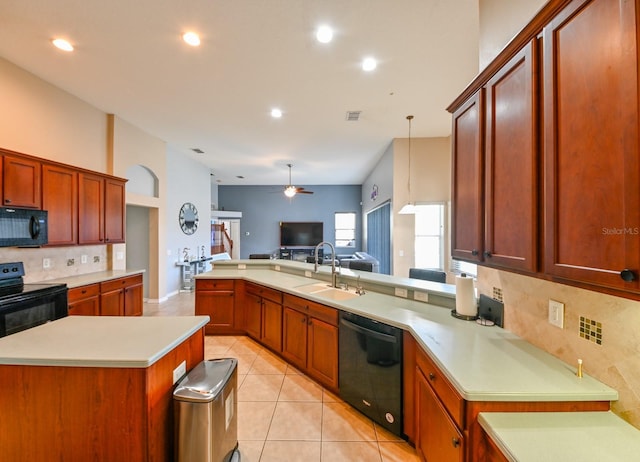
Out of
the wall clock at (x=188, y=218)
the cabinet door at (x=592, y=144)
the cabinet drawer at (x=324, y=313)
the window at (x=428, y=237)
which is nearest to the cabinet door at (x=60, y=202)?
the wall clock at (x=188, y=218)

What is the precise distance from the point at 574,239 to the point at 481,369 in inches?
27.8

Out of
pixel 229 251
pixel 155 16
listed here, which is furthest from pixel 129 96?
pixel 229 251

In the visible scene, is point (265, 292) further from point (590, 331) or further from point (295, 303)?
point (590, 331)

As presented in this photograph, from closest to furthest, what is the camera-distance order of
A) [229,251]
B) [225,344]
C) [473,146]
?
[473,146]
[225,344]
[229,251]

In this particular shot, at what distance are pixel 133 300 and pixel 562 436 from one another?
4.91m

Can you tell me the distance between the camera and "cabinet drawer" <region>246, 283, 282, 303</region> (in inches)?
122

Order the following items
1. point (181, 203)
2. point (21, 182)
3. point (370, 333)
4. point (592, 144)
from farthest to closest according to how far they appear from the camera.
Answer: point (181, 203)
point (21, 182)
point (370, 333)
point (592, 144)

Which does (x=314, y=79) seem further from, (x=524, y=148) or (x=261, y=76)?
(x=524, y=148)

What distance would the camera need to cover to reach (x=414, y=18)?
7.57 feet

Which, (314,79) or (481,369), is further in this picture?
(314,79)

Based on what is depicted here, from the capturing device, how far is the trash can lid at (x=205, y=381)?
1.37 m

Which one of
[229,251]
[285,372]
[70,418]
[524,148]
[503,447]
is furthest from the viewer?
[229,251]

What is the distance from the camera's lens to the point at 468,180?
1.61m

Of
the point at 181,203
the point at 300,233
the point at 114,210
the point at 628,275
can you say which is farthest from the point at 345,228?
the point at 628,275
